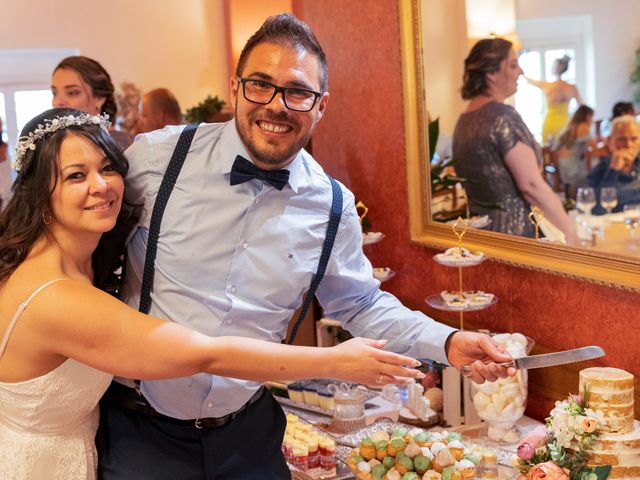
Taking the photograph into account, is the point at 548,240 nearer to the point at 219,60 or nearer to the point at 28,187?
the point at 28,187

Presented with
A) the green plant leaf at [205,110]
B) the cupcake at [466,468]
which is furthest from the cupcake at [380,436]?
the green plant leaf at [205,110]

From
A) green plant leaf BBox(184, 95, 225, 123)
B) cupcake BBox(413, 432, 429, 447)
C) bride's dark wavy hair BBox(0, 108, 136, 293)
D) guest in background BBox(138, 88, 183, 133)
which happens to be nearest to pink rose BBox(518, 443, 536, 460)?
cupcake BBox(413, 432, 429, 447)

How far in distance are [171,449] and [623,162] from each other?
137 cm

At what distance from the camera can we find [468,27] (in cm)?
297

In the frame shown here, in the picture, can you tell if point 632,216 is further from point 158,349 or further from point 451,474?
point 158,349

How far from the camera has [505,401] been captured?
2.72m

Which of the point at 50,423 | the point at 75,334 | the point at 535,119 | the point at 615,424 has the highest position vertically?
the point at 535,119

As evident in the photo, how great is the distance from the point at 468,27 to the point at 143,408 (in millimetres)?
1707

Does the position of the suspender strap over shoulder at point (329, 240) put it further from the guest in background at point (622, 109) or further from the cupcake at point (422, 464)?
the guest in background at point (622, 109)

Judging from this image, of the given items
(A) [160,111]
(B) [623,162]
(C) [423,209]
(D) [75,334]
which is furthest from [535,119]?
(A) [160,111]

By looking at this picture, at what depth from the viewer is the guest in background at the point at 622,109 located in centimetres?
228

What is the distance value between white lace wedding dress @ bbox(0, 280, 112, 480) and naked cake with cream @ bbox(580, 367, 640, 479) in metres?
1.16

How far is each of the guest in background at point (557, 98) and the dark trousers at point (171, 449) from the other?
1239 millimetres

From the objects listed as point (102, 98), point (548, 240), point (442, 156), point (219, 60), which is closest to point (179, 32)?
point (219, 60)
